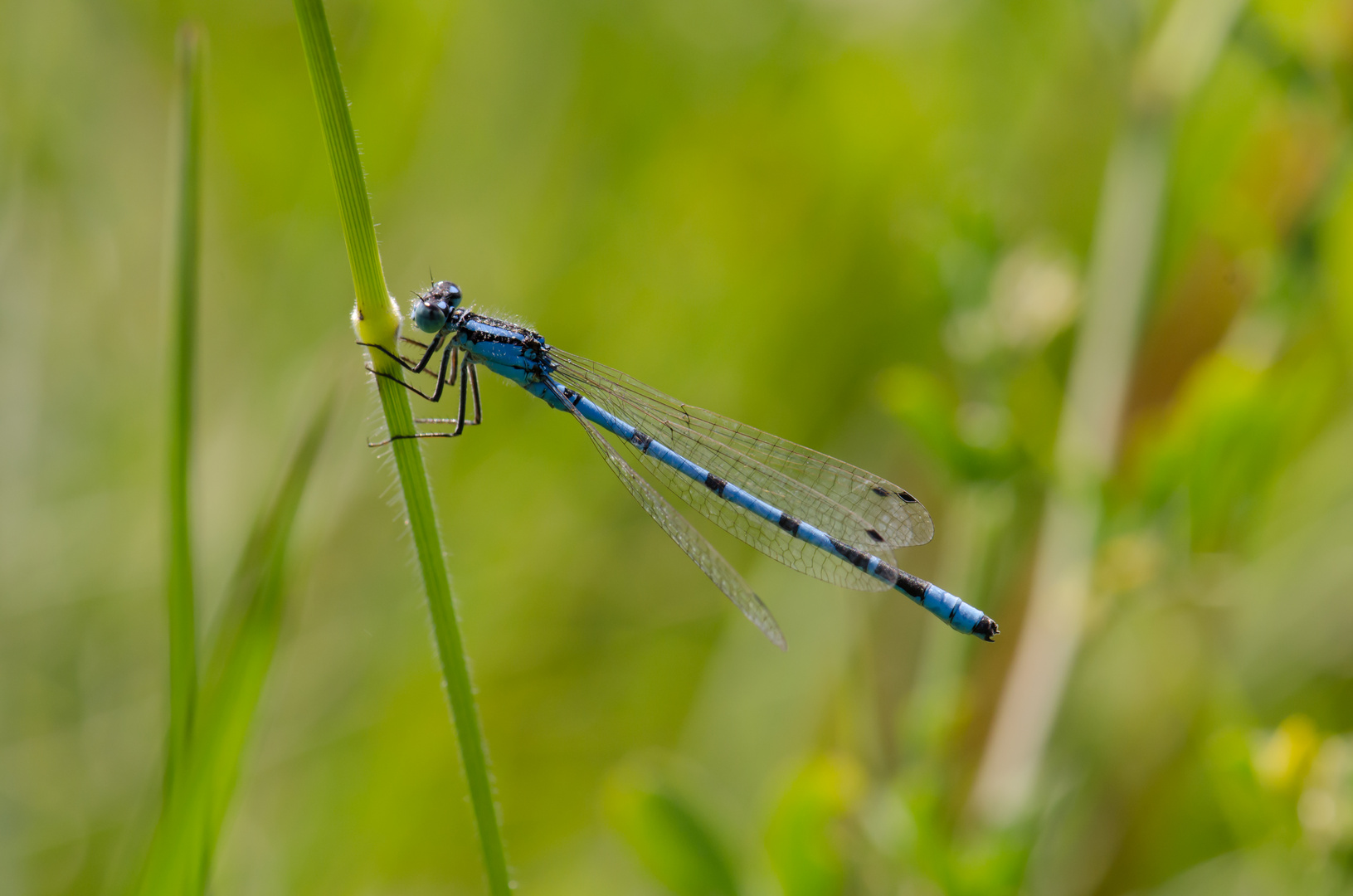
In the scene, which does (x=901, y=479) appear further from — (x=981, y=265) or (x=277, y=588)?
(x=277, y=588)

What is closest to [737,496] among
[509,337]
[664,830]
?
[509,337]

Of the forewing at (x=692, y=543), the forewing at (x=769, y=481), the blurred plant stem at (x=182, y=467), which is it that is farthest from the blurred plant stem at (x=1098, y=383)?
the blurred plant stem at (x=182, y=467)

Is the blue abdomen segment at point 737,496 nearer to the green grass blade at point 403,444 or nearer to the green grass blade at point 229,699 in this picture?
the green grass blade at point 229,699

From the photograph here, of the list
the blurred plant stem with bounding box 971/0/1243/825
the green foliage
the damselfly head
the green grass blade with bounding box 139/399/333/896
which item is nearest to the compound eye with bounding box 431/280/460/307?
the damselfly head

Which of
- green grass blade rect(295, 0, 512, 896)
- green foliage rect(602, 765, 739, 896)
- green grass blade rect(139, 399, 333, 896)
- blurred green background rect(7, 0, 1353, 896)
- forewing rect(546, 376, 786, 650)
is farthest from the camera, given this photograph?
forewing rect(546, 376, 786, 650)

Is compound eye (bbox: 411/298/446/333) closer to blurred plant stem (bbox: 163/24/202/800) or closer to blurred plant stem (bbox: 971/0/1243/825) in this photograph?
blurred plant stem (bbox: 163/24/202/800)

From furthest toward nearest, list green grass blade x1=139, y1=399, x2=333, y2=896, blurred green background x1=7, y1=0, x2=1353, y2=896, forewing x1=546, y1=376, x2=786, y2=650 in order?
1. forewing x1=546, y1=376, x2=786, y2=650
2. blurred green background x1=7, y1=0, x2=1353, y2=896
3. green grass blade x1=139, y1=399, x2=333, y2=896

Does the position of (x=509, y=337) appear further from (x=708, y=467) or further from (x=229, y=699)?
(x=229, y=699)
